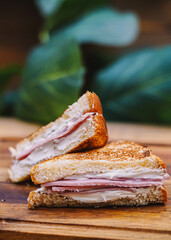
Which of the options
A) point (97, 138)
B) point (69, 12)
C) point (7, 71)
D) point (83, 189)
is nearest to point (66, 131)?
point (97, 138)

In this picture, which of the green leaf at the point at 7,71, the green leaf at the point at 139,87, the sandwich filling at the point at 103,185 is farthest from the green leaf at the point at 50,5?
the sandwich filling at the point at 103,185

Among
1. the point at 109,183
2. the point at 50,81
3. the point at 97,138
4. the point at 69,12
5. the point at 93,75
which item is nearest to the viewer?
the point at 109,183

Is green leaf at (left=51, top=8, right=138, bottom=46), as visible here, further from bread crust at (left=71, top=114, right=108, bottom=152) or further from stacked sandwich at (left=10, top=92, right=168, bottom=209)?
stacked sandwich at (left=10, top=92, right=168, bottom=209)

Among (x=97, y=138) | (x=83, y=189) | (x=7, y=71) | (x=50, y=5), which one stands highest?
(x=50, y=5)

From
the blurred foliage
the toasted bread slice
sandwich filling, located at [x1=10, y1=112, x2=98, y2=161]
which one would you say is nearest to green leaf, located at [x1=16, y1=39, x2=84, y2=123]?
the blurred foliage

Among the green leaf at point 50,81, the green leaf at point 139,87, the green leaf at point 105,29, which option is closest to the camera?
the green leaf at point 50,81

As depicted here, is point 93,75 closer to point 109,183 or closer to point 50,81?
point 50,81

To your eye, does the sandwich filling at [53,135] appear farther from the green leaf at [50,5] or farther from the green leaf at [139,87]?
the green leaf at [50,5]

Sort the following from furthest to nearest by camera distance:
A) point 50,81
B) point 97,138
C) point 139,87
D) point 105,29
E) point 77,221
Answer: point 105,29, point 139,87, point 50,81, point 97,138, point 77,221
